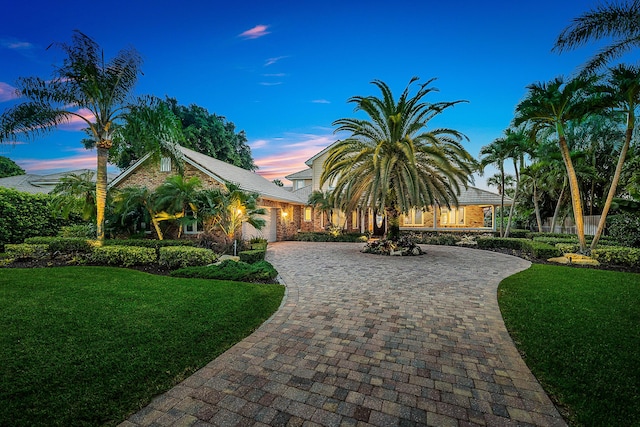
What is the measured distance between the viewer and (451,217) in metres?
23.1

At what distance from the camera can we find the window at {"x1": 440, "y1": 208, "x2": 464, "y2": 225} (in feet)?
75.2

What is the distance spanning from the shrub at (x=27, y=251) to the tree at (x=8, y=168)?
2660 centimetres

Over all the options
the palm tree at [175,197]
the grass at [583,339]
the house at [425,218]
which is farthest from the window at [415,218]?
the palm tree at [175,197]

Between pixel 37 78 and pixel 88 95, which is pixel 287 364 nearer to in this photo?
pixel 88 95

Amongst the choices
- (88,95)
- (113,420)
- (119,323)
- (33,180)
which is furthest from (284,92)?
(33,180)

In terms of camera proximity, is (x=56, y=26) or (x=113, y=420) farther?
(x=56, y=26)

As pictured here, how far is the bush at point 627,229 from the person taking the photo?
11.3m

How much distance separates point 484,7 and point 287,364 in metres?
14.4

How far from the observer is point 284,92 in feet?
60.8

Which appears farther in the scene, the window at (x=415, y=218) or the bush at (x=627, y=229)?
the window at (x=415, y=218)

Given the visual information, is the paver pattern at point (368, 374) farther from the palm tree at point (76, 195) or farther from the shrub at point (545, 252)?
the palm tree at point (76, 195)

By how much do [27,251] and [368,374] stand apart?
12959 mm

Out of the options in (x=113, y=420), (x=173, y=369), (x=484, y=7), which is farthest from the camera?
(x=484, y=7)

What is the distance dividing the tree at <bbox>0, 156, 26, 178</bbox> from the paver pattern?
38506 mm
